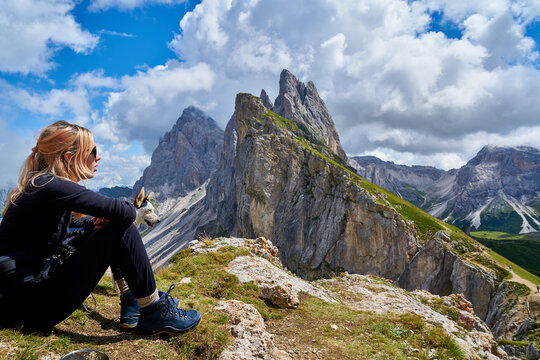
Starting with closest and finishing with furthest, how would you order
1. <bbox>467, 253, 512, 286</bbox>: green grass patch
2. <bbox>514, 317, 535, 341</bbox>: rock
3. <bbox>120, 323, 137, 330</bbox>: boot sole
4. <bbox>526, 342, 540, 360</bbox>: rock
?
1. <bbox>120, 323, 137, 330</bbox>: boot sole
2. <bbox>526, 342, 540, 360</bbox>: rock
3. <bbox>514, 317, 535, 341</bbox>: rock
4. <bbox>467, 253, 512, 286</bbox>: green grass patch

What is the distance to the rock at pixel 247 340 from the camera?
5146 millimetres

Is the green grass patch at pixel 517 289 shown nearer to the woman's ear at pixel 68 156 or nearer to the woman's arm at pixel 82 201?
the woman's arm at pixel 82 201

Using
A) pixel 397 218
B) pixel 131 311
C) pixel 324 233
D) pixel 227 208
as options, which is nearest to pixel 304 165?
pixel 324 233

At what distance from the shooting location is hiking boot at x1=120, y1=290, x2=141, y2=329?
5020 mm

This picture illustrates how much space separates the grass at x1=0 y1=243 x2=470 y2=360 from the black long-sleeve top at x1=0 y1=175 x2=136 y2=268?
125cm

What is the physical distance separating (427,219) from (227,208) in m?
112

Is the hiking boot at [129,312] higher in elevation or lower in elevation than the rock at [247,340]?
higher

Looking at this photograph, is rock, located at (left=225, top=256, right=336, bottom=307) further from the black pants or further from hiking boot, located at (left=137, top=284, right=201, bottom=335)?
the black pants

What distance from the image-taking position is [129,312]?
5102 mm

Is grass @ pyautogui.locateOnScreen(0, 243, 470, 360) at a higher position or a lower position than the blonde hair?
lower

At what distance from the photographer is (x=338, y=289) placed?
15.3m

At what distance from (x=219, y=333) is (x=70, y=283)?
2864 mm

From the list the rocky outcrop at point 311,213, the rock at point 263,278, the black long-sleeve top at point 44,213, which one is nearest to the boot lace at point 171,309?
the black long-sleeve top at point 44,213

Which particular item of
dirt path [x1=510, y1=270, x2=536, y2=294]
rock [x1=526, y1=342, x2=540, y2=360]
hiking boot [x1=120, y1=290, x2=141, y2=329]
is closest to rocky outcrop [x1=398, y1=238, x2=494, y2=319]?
dirt path [x1=510, y1=270, x2=536, y2=294]
